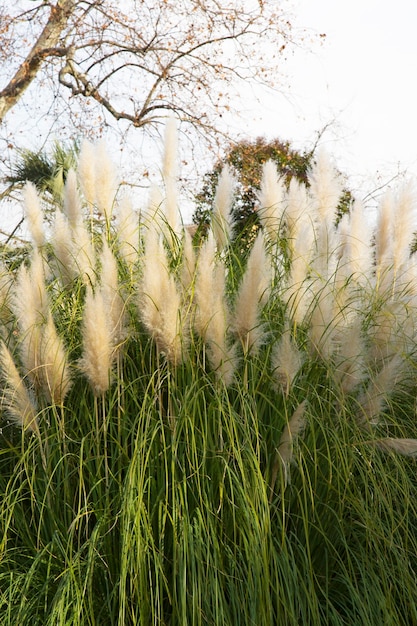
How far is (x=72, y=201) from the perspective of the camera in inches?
112

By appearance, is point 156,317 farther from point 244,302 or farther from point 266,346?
point 266,346

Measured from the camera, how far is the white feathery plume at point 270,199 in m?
2.87

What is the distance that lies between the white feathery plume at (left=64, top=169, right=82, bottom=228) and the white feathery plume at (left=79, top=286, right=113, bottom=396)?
A: 0.77 metres

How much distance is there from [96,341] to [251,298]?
45 centimetres

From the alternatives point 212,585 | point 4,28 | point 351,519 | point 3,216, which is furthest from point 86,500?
point 4,28

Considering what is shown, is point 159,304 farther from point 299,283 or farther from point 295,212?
point 295,212

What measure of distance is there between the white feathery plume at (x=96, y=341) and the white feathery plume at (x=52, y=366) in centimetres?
9

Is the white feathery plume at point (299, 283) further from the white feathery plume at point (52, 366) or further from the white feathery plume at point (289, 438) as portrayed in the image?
the white feathery plume at point (52, 366)

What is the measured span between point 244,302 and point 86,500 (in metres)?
0.71

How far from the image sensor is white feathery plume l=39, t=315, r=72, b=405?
7.02 feet

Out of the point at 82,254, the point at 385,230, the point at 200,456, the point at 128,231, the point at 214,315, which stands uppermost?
the point at 385,230

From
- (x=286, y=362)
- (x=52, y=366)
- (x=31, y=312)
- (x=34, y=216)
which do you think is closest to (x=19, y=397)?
(x=52, y=366)

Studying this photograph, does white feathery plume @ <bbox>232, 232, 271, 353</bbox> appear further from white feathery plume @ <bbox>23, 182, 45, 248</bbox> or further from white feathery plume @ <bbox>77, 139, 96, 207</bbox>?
white feathery plume @ <bbox>23, 182, 45, 248</bbox>

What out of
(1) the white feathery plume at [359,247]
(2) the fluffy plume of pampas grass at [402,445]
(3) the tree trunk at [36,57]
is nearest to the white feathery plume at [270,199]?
(1) the white feathery plume at [359,247]
